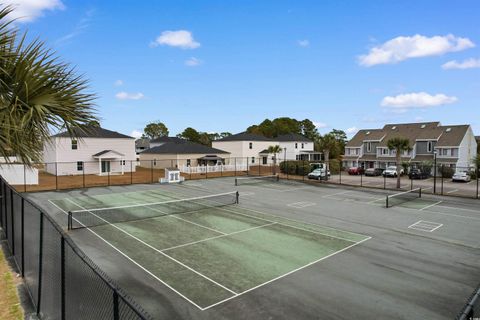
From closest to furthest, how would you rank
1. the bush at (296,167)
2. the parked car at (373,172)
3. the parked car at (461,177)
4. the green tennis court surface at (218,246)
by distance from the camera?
the green tennis court surface at (218,246), the parked car at (461,177), the bush at (296,167), the parked car at (373,172)

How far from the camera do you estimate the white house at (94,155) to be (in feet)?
140

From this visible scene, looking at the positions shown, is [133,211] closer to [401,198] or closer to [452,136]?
[401,198]

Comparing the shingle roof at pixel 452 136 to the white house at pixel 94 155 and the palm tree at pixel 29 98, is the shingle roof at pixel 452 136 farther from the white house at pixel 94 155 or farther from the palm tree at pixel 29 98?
the palm tree at pixel 29 98

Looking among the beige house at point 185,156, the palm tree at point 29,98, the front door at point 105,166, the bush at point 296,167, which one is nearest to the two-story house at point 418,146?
the bush at point 296,167

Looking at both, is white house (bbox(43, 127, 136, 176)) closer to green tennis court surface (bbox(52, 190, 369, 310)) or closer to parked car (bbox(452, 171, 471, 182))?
green tennis court surface (bbox(52, 190, 369, 310))

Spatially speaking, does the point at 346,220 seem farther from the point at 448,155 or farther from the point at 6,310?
the point at 448,155

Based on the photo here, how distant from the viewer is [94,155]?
147 feet

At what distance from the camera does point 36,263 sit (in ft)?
23.7

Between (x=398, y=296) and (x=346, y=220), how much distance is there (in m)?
10.2

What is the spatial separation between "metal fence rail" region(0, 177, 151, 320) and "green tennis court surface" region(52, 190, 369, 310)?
3.65m

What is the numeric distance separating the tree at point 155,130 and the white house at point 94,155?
231 feet

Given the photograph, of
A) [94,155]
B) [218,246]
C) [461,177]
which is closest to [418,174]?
[461,177]

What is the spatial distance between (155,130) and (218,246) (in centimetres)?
11084

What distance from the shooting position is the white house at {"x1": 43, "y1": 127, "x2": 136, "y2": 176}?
42.8m
